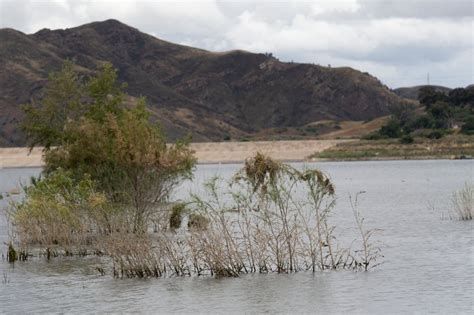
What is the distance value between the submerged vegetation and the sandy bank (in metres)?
81.7

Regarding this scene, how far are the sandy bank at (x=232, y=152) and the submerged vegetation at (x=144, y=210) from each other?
81.7m

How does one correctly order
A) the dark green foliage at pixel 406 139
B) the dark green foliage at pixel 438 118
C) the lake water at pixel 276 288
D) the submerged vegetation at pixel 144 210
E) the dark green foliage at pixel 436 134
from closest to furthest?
1. the lake water at pixel 276 288
2. the submerged vegetation at pixel 144 210
3. the dark green foliage at pixel 436 134
4. the dark green foliage at pixel 406 139
5. the dark green foliage at pixel 438 118

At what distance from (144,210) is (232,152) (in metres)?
107

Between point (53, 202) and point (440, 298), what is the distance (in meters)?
14.8

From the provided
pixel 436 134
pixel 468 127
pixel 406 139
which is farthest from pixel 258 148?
pixel 468 127

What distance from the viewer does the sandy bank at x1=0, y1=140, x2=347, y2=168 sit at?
13312cm

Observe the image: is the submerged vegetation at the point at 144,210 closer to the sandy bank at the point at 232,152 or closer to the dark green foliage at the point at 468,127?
the dark green foliage at the point at 468,127

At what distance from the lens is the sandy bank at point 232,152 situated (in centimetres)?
13312

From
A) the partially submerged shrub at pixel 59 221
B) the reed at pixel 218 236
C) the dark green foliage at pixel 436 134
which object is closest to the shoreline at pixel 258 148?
the dark green foliage at pixel 436 134

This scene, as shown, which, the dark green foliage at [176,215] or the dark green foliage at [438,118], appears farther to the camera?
the dark green foliage at [438,118]

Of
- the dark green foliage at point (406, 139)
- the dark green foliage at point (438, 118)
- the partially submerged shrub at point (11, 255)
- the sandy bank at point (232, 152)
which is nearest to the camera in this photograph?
the partially submerged shrub at point (11, 255)

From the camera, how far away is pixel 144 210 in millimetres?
35625

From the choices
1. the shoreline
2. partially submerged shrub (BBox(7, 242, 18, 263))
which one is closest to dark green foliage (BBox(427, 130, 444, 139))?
the shoreline

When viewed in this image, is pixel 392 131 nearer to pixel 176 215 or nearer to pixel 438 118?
pixel 438 118
